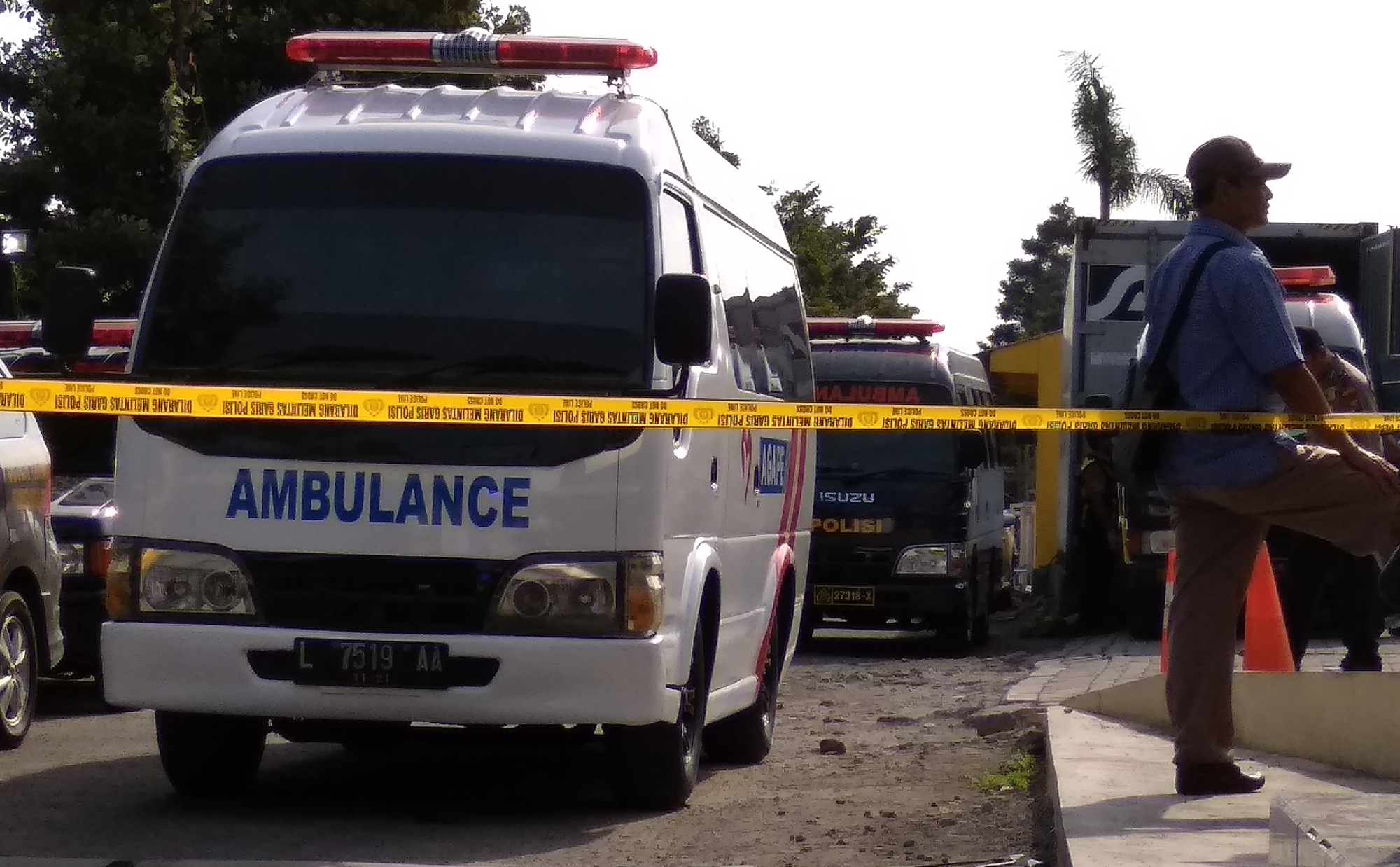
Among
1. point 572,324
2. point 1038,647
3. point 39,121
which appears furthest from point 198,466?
point 39,121

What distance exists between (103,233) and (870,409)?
86.4 feet

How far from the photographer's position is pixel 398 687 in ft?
23.6

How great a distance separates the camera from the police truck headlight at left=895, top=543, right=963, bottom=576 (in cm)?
1775

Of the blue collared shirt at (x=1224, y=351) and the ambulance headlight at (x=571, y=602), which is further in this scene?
the ambulance headlight at (x=571, y=602)

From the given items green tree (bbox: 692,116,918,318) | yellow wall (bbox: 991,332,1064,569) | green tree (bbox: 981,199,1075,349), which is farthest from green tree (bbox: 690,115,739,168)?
green tree (bbox: 981,199,1075,349)

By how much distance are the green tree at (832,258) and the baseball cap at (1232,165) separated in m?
39.7

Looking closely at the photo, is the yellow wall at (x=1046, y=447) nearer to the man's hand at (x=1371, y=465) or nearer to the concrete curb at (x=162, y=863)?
the man's hand at (x=1371, y=465)

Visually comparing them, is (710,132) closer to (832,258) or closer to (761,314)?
(832,258)

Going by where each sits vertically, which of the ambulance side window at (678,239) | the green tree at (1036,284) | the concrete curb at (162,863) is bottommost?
the concrete curb at (162,863)

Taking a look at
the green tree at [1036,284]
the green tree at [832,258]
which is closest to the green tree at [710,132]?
the green tree at [832,258]

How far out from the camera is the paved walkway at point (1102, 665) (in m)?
12.0

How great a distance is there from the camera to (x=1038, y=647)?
710 inches

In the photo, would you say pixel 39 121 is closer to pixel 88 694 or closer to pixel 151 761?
pixel 88 694

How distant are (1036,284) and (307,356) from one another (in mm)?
129538
